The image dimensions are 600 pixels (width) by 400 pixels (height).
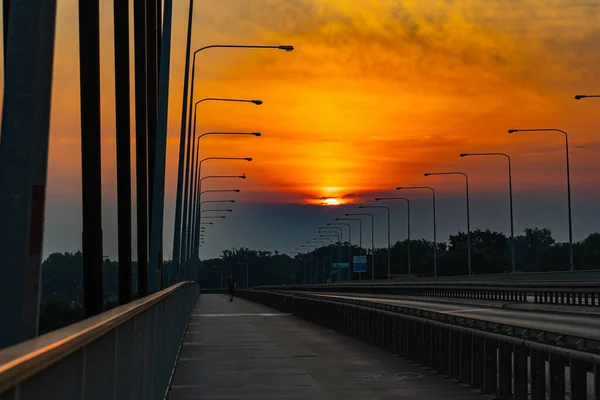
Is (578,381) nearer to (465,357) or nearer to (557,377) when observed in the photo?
(557,377)

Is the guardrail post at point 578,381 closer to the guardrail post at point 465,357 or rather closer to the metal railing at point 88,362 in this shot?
the metal railing at point 88,362

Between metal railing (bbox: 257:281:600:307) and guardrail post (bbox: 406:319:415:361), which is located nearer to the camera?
guardrail post (bbox: 406:319:415:361)

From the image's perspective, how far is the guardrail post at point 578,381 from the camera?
1134 cm

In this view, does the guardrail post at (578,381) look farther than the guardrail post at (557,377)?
No

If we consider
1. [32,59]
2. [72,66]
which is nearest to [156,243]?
[72,66]

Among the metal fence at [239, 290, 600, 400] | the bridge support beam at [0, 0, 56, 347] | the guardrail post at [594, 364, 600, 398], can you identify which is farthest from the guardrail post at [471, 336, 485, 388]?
the bridge support beam at [0, 0, 56, 347]

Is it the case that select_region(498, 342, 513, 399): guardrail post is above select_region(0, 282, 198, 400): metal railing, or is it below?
below

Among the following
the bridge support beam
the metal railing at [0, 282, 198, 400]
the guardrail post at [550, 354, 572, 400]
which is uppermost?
the bridge support beam

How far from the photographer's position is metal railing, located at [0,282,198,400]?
14.6 feet

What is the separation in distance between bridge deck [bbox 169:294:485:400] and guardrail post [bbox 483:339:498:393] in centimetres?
22

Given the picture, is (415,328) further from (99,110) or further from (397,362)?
(99,110)

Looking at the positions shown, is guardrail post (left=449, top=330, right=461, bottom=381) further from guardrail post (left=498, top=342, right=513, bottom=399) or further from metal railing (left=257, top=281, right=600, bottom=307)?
metal railing (left=257, top=281, right=600, bottom=307)

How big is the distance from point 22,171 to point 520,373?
28.6ft

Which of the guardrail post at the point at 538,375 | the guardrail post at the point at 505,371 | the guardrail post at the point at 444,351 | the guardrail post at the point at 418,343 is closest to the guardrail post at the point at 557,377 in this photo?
the guardrail post at the point at 538,375
